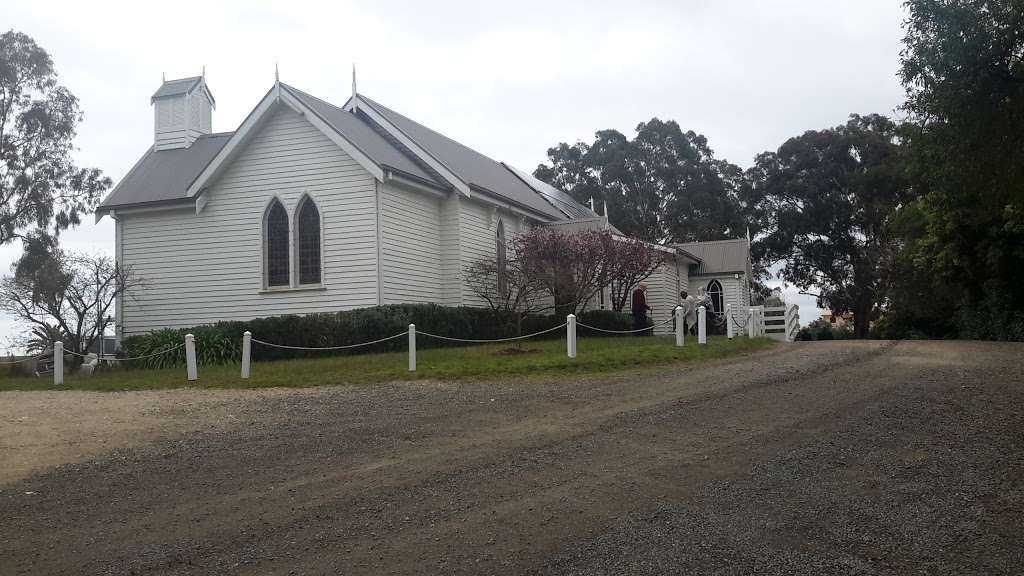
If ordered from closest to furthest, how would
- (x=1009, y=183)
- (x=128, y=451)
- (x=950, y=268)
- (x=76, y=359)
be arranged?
(x=128, y=451) → (x=1009, y=183) → (x=76, y=359) → (x=950, y=268)

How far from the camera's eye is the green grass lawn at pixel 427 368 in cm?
1540

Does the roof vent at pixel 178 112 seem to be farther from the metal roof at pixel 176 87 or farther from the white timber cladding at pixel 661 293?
the white timber cladding at pixel 661 293

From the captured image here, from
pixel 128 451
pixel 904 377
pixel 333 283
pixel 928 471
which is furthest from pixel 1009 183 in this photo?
pixel 333 283

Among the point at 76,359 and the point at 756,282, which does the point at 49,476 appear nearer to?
the point at 76,359

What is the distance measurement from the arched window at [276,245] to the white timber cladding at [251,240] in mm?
229

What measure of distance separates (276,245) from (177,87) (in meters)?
9.15

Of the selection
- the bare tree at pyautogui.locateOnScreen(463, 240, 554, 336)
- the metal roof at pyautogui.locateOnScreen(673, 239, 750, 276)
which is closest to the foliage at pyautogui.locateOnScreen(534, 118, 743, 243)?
the metal roof at pyautogui.locateOnScreen(673, 239, 750, 276)

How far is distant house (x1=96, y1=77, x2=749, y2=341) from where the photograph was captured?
70.9ft

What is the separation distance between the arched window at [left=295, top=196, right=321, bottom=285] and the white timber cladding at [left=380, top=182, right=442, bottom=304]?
1921 millimetres

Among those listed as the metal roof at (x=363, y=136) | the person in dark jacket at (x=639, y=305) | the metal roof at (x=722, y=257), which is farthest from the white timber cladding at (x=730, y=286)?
the metal roof at (x=363, y=136)

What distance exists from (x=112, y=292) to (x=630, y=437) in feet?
59.1

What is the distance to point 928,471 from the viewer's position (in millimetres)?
7945

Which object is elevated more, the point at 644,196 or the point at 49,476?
the point at 644,196

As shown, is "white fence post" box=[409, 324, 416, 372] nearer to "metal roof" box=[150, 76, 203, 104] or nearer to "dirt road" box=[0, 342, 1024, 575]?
"dirt road" box=[0, 342, 1024, 575]
